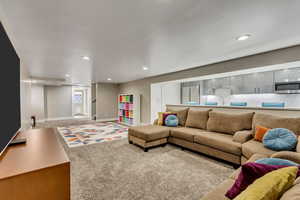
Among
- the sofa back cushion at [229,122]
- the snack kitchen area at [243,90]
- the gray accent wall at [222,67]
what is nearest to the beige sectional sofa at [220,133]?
the sofa back cushion at [229,122]

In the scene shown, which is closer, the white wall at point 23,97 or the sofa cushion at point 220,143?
the sofa cushion at point 220,143

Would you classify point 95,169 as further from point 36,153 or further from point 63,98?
point 63,98

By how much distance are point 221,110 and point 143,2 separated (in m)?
3.01

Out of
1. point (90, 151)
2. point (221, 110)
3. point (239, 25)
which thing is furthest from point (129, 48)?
point (221, 110)

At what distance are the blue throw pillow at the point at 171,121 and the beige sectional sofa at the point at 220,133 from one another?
0.20 metres

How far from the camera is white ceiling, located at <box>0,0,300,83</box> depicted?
1466 millimetres

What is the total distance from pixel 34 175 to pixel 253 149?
2581 mm

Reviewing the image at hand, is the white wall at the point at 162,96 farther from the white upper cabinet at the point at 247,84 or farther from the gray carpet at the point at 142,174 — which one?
the gray carpet at the point at 142,174

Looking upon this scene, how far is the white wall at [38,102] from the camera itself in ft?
23.9

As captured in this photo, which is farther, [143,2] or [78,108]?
[78,108]

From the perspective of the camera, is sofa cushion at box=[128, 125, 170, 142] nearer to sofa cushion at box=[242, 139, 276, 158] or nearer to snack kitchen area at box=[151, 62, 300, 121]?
snack kitchen area at box=[151, 62, 300, 121]

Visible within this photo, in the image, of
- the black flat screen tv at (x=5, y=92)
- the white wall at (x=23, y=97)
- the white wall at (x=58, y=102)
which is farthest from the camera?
the white wall at (x=58, y=102)

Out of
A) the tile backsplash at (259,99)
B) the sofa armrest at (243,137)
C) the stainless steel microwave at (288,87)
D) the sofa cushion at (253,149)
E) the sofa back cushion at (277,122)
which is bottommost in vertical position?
the sofa cushion at (253,149)

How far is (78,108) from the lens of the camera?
10.9 metres
